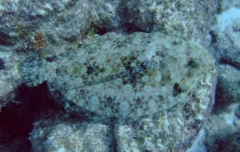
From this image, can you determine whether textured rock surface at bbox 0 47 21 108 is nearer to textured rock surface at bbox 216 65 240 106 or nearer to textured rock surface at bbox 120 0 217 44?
textured rock surface at bbox 120 0 217 44

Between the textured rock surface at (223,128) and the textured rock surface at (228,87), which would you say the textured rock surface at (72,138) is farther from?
the textured rock surface at (228,87)

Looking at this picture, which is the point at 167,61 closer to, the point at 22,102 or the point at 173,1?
the point at 173,1


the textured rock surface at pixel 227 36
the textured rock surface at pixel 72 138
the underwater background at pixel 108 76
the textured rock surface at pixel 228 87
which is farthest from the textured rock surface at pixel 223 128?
the textured rock surface at pixel 72 138

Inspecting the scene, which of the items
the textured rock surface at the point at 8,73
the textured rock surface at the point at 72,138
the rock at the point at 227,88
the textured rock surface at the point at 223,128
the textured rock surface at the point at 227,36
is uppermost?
the textured rock surface at the point at 227,36

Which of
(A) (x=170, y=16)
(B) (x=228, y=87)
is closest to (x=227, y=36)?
(B) (x=228, y=87)

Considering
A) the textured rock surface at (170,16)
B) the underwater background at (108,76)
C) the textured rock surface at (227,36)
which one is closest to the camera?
the underwater background at (108,76)

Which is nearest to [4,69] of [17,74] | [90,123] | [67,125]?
[17,74]

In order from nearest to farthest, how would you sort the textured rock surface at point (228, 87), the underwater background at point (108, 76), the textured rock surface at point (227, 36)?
the underwater background at point (108, 76) → the textured rock surface at point (228, 87) → the textured rock surface at point (227, 36)
